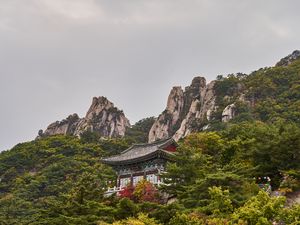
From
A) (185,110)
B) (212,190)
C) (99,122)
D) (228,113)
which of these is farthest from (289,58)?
(212,190)

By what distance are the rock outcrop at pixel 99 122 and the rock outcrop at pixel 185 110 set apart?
10.2m

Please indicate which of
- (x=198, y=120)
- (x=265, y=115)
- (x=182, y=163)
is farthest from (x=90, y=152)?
(x=182, y=163)

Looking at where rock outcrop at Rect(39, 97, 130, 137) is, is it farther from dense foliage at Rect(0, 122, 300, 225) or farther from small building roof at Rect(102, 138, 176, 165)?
dense foliage at Rect(0, 122, 300, 225)

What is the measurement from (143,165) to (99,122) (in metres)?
63.2

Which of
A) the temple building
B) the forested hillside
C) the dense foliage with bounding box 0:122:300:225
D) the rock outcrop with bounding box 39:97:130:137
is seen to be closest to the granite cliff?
the rock outcrop with bounding box 39:97:130:137

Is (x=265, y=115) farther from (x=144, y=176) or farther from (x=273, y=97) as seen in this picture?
(x=144, y=176)

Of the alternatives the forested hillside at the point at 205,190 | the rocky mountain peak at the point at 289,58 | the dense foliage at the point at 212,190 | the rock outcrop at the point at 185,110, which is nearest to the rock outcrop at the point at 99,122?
the rock outcrop at the point at 185,110

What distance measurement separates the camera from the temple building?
37875 mm

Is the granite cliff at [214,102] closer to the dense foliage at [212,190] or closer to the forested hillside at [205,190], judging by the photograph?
the forested hillside at [205,190]

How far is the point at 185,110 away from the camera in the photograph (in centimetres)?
9650

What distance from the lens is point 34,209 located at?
169 ft

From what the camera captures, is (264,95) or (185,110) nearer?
(264,95)

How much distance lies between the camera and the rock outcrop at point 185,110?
87312 millimetres

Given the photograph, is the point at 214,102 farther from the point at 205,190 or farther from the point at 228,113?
the point at 205,190
